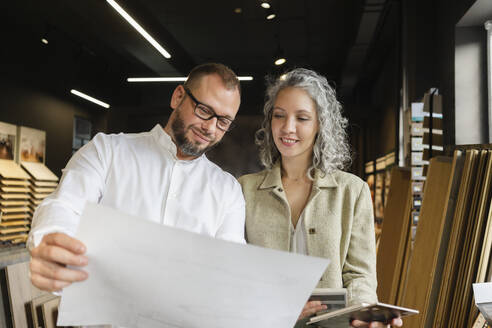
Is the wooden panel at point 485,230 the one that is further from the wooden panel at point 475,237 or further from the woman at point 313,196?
the woman at point 313,196

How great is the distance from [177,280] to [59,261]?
0.78 ft

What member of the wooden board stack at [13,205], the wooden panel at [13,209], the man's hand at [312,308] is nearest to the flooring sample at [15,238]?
the wooden board stack at [13,205]

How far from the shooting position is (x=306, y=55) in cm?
841

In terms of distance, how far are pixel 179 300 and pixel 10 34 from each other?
248 inches

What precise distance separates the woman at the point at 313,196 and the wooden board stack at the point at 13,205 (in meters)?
3.73

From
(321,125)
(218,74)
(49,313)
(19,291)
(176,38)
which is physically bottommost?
(49,313)

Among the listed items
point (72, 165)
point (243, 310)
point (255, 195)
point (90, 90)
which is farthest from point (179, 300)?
point (90, 90)

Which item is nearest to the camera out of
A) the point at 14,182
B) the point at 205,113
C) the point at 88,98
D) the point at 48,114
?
the point at 205,113

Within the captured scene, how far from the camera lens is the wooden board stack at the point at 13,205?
4.68 m

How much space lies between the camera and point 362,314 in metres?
1.24

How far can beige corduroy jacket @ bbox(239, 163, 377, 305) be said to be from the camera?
5.66 ft

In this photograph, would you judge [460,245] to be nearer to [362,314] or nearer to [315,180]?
[315,180]

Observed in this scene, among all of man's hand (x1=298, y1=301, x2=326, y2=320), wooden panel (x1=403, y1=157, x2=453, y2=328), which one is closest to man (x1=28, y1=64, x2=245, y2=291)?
man's hand (x1=298, y1=301, x2=326, y2=320)

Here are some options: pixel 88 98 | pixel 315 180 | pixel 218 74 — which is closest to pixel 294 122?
pixel 315 180
